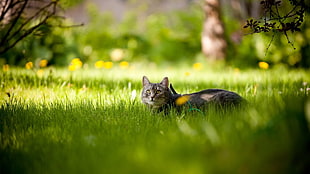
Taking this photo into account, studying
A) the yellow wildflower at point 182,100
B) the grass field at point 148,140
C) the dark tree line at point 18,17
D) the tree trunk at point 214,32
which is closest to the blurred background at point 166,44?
the tree trunk at point 214,32

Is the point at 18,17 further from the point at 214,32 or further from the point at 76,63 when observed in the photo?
the point at 214,32

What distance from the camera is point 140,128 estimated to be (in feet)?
8.93

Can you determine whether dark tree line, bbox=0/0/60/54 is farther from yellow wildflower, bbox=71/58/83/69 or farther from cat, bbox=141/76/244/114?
cat, bbox=141/76/244/114

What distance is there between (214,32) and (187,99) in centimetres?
465

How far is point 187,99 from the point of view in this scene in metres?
3.43

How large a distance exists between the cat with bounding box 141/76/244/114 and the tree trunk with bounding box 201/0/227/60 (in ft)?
13.8

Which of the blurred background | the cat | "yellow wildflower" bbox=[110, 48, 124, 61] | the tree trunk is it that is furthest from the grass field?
the tree trunk

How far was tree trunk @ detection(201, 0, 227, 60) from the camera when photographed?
764 cm

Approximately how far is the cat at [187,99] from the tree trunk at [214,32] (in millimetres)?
4221

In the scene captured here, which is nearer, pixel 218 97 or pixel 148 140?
pixel 148 140

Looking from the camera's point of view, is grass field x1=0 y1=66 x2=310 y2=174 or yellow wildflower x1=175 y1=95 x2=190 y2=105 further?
yellow wildflower x1=175 y1=95 x2=190 y2=105

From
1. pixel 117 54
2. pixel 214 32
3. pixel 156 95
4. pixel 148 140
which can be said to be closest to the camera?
pixel 148 140

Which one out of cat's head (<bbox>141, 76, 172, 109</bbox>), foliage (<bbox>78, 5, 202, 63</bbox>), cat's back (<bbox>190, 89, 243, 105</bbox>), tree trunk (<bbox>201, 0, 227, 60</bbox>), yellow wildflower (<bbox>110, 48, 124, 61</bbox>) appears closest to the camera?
cat's back (<bbox>190, 89, 243, 105</bbox>)

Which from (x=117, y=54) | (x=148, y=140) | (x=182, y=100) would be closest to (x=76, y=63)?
(x=182, y=100)
